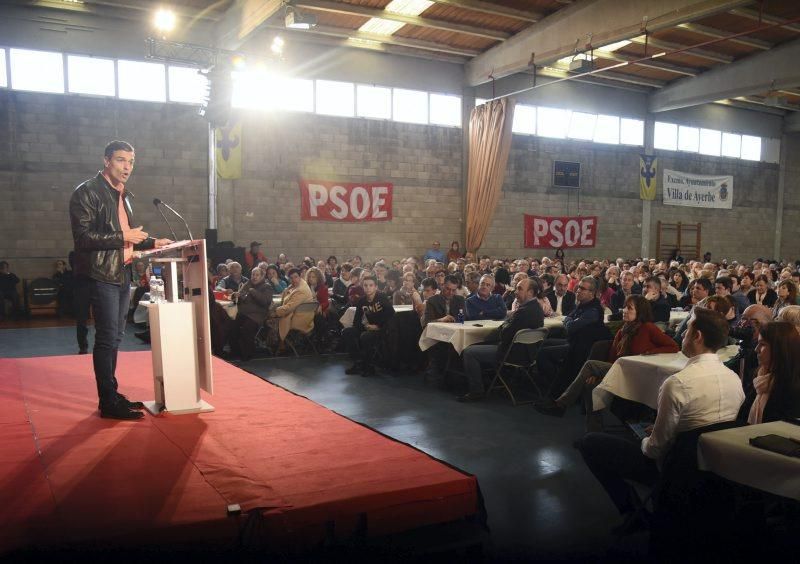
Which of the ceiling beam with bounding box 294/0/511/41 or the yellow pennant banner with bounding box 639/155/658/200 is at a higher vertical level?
the ceiling beam with bounding box 294/0/511/41

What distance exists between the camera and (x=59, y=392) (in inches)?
165

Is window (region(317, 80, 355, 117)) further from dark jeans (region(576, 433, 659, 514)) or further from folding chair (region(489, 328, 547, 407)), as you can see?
dark jeans (region(576, 433, 659, 514))

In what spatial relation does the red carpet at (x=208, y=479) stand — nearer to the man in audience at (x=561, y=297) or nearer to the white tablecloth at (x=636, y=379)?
the white tablecloth at (x=636, y=379)

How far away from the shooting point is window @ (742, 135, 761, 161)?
19.5m

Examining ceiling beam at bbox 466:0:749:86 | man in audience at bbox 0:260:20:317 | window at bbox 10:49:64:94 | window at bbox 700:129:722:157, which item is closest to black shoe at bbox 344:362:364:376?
ceiling beam at bbox 466:0:749:86

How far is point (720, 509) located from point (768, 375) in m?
0.70

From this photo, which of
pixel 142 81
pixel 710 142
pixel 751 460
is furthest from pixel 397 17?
pixel 710 142

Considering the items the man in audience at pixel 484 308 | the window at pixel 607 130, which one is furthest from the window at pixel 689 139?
the man in audience at pixel 484 308

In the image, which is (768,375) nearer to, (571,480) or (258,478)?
(571,480)

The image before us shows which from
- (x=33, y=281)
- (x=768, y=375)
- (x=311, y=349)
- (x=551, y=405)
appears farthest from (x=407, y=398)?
(x=33, y=281)

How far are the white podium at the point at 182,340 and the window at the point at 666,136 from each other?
16.7m

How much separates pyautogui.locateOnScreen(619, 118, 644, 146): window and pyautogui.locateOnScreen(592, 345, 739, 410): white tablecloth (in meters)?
14.2

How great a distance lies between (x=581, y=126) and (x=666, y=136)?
9.87 feet

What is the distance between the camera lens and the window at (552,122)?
1617cm
